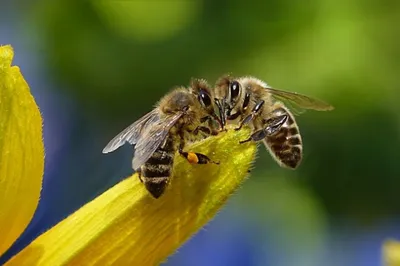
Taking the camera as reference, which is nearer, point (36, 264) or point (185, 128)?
point (36, 264)

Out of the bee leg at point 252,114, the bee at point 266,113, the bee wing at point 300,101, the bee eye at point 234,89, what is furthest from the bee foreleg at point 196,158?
the bee wing at point 300,101

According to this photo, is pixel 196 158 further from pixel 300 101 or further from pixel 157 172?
pixel 300 101

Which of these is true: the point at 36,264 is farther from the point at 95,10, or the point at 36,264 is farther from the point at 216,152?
the point at 95,10

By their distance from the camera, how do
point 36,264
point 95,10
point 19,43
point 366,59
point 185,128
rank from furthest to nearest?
point 19,43 → point 95,10 → point 366,59 → point 185,128 → point 36,264

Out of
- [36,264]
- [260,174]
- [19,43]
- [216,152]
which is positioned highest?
[216,152]

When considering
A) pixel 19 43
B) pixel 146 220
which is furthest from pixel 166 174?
pixel 19 43
